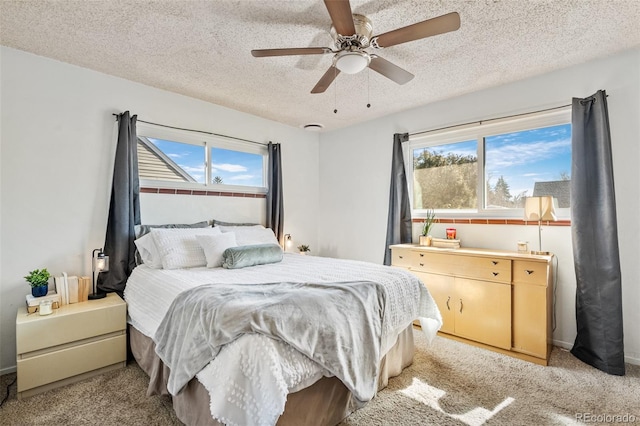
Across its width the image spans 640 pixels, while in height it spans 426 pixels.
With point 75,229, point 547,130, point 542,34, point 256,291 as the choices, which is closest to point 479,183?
point 547,130

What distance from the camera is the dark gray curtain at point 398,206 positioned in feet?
12.5

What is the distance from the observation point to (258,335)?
1404mm

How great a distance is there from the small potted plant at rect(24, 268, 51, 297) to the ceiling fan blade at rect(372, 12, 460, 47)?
118 inches

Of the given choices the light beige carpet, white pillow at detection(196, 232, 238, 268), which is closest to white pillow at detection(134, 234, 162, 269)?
white pillow at detection(196, 232, 238, 268)

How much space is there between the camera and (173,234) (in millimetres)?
2826

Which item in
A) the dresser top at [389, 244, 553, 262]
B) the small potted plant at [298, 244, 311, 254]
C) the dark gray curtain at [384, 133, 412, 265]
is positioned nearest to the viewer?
the dresser top at [389, 244, 553, 262]

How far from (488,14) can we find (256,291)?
7.67 ft

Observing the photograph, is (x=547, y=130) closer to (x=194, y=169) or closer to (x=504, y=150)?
(x=504, y=150)

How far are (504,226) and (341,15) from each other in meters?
2.68

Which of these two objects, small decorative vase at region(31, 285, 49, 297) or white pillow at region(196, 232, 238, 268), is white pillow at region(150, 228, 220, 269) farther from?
small decorative vase at region(31, 285, 49, 297)

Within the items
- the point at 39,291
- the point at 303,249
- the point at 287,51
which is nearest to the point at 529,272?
the point at 287,51

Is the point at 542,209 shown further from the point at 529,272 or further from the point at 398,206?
the point at 398,206

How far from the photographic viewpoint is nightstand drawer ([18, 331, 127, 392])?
206 cm

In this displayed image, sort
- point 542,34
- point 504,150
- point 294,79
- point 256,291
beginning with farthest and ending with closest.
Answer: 1. point 504,150
2. point 294,79
3. point 542,34
4. point 256,291
